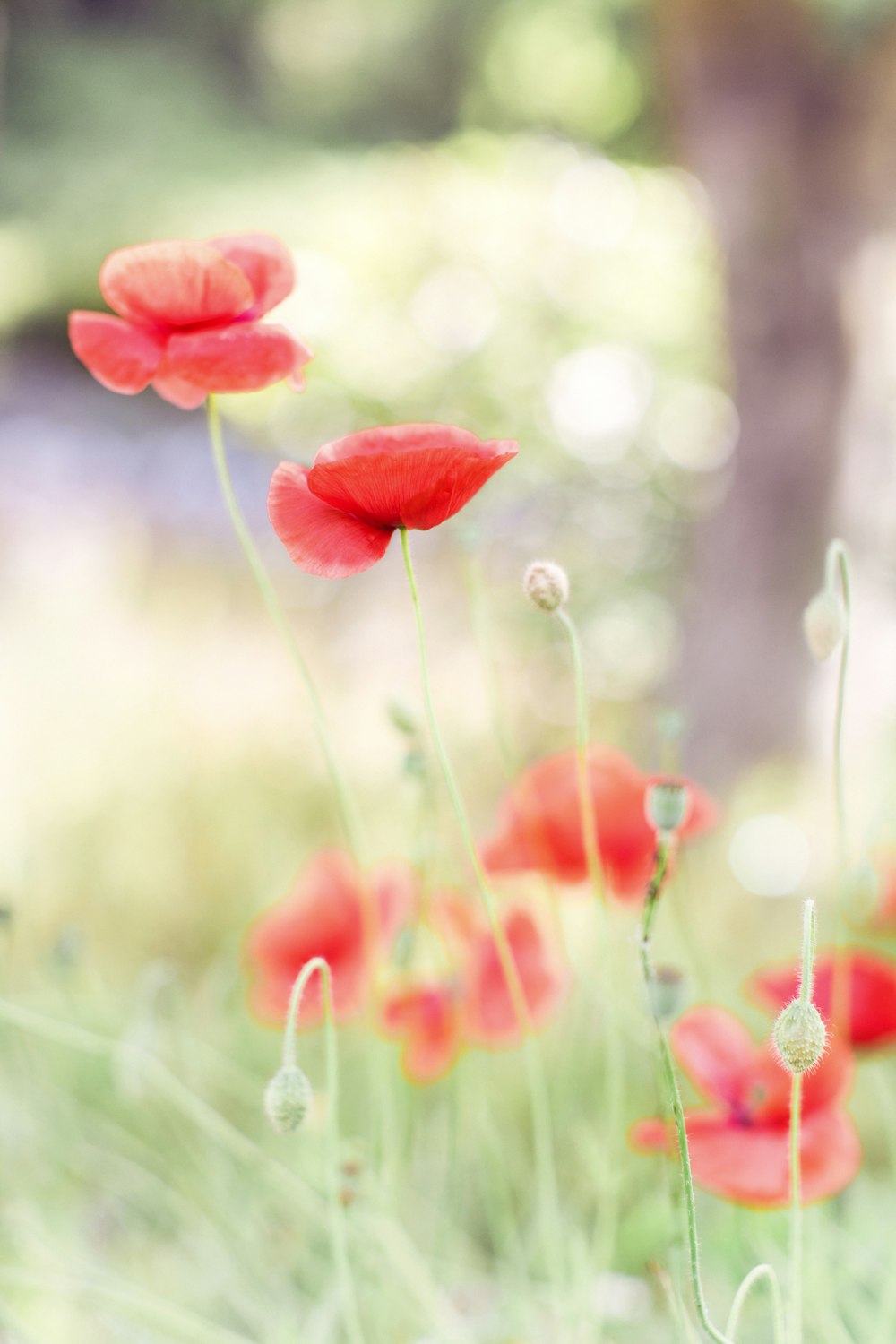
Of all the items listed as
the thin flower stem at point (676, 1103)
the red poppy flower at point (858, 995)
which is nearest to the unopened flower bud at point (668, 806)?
the thin flower stem at point (676, 1103)

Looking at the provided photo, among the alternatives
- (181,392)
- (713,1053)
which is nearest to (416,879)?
(713,1053)

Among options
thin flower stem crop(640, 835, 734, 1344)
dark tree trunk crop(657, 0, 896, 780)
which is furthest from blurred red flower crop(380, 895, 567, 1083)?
dark tree trunk crop(657, 0, 896, 780)

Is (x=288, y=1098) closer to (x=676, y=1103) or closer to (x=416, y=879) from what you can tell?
(x=676, y=1103)

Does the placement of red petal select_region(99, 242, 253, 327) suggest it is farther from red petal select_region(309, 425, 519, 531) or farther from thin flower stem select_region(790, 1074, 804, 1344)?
thin flower stem select_region(790, 1074, 804, 1344)

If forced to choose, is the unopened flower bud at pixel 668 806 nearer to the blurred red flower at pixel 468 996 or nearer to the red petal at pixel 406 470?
the red petal at pixel 406 470

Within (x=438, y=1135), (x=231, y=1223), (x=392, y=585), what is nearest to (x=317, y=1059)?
(x=438, y=1135)

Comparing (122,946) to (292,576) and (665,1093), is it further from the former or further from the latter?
(292,576)
